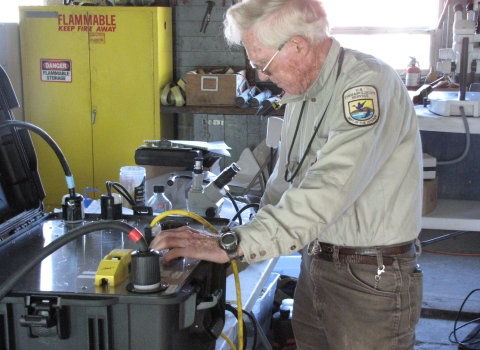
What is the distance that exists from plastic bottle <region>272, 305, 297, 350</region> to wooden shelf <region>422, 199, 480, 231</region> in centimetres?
73

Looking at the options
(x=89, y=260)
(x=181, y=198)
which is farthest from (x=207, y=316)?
(x=181, y=198)

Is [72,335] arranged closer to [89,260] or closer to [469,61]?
[89,260]

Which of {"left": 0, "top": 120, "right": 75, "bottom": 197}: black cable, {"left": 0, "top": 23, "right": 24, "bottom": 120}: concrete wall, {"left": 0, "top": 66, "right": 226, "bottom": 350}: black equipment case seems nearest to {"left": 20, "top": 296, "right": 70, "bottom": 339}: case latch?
{"left": 0, "top": 66, "right": 226, "bottom": 350}: black equipment case

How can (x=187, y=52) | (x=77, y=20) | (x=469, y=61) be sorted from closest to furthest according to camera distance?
(x=469, y=61) → (x=77, y=20) → (x=187, y=52)

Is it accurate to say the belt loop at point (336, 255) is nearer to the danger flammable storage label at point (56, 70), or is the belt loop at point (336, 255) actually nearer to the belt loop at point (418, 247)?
the belt loop at point (418, 247)

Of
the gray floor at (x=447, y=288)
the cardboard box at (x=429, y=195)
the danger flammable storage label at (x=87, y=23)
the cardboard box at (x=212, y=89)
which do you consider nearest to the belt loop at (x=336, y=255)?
the cardboard box at (x=429, y=195)

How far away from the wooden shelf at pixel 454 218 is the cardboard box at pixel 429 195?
0.03 meters

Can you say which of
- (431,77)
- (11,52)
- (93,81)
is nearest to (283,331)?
(431,77)

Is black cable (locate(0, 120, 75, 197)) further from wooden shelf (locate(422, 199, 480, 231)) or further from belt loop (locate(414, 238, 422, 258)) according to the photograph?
wooden shelf (locate(422, 199, 480, 231))

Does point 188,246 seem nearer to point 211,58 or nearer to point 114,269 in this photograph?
point 114,269

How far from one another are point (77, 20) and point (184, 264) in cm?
333

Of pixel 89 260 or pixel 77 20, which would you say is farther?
pixel 77 20

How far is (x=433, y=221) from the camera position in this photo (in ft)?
8.63

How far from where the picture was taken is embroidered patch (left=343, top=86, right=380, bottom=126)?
3.95ft
